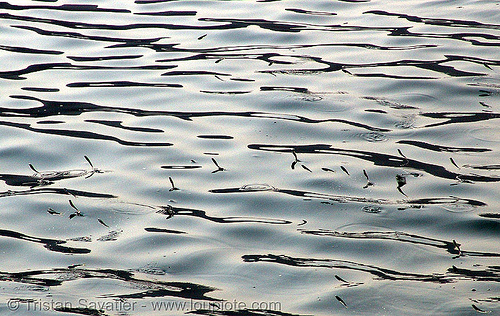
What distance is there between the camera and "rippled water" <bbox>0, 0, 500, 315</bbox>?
2812 mm

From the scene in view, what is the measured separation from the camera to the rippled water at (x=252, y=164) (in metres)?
2.81

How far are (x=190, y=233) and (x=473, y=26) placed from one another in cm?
378

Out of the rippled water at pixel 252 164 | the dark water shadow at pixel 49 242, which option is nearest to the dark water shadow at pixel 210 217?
the rippled water at pixel 252 164

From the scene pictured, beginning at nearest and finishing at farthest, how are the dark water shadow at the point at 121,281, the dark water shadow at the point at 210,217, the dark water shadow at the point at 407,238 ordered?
the dark water shadow at the point at 121,281 < the dark water shadow at the point at 407,238 < the dark water shadow at the point at 210,217

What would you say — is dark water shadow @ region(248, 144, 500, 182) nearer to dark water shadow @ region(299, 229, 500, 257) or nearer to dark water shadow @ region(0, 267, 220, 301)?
dark water shadow @ region(299, 229, 500, 257)

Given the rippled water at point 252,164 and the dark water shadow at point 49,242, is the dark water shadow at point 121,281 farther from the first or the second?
the dark water shadow at point 49,242

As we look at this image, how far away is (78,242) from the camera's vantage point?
3145 mm

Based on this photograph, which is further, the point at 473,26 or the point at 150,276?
the point at 473,26

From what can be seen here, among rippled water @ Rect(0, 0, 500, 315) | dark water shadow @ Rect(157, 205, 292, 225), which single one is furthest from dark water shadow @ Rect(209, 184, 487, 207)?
dark water shadow @ Rect(157, 205, 292, 225)

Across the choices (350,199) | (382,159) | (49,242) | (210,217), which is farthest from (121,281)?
(382,159)

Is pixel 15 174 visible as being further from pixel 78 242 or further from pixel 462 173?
pixel 462 173

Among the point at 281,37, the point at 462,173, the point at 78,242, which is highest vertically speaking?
the point at 281,37

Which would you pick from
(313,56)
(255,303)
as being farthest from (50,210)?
→ (313,56)

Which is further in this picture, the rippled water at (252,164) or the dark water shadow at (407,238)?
the dark water shadow at (407,238)
